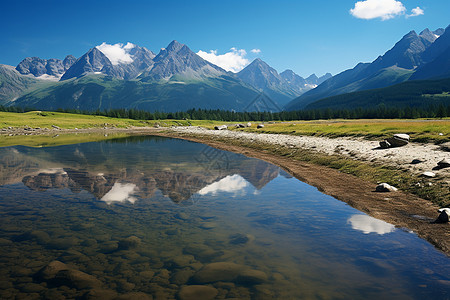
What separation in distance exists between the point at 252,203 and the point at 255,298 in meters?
8.75

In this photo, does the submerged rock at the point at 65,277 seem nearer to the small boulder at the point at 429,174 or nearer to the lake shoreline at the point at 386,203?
the lake shoreline at the point at 386,203

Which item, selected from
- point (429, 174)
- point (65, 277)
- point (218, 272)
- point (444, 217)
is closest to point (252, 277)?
point (218, 272)

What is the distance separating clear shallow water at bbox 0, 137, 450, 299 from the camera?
709cm

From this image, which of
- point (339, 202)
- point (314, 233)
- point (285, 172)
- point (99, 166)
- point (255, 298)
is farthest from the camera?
point (99, 166)

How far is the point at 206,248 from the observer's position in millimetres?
9523

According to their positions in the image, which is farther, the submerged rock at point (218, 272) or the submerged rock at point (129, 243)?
the submerged rock at point (129, 243)

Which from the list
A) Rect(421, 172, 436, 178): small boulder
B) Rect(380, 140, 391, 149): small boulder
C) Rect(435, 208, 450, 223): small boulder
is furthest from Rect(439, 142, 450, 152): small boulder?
Rect(435, 208, 450, 223): small boulder

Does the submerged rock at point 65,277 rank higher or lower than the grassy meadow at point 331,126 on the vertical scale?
lower

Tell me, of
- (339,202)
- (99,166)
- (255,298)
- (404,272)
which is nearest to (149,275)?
(255,298)

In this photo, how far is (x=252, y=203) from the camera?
15.3m

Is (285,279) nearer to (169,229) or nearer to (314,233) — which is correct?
(314,233)

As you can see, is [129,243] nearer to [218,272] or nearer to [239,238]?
[218,272]

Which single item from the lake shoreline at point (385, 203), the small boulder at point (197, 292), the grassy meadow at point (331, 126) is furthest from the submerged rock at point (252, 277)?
the grassy meadow at point (331, 126)

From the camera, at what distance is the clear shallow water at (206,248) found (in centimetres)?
709
